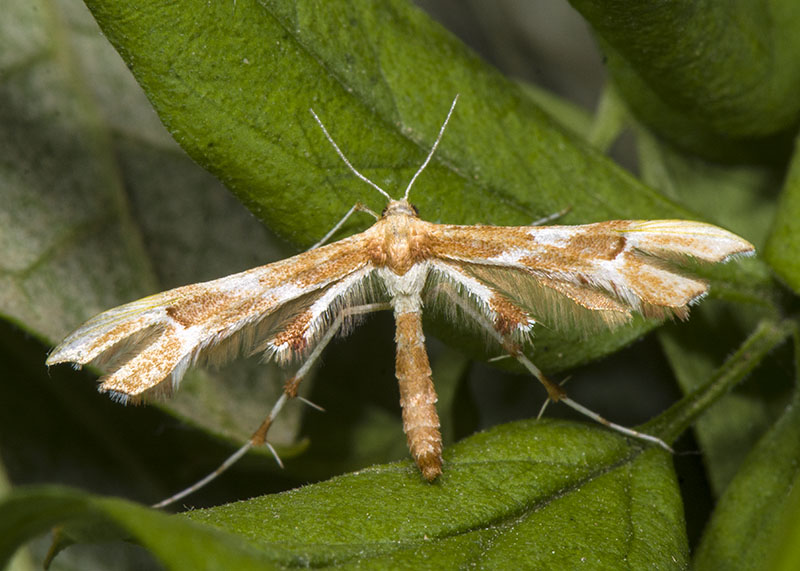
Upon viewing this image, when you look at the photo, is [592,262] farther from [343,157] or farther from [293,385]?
[293,385]

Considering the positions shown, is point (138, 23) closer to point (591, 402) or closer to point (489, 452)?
point (489, 452)

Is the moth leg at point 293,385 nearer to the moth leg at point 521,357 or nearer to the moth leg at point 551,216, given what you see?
the moth leg at point 521,357

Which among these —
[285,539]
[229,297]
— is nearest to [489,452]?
[285,539]

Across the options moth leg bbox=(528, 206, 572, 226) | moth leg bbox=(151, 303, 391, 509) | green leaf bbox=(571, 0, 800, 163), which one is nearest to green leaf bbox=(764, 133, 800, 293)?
green leaf bbox=(571, 0, 800, 163)

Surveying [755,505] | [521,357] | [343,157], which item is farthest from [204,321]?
[755,505]

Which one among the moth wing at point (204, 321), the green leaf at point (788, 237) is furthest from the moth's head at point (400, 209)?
the green leaf at point (788, 237)
